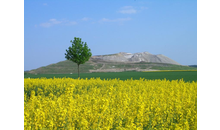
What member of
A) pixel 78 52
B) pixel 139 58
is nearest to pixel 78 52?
pixel 78 52

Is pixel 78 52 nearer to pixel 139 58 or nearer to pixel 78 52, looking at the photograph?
pixel 78 52

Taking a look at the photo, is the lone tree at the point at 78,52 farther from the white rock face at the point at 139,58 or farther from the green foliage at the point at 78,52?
the white rock face at the point at 139,58

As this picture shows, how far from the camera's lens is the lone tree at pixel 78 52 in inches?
1330

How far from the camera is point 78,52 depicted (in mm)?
34062

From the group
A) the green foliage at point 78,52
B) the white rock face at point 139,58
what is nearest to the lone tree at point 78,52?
the green foliage at point 78,52

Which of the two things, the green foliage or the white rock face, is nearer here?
the green foliage

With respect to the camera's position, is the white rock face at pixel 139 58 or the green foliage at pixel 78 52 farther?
the white rock face at pixel 139 58

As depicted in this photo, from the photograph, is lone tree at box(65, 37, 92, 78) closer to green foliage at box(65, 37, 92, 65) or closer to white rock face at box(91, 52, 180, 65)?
green foliage at box(65, 37, 92, 65)

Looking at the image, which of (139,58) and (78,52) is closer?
(78,52)

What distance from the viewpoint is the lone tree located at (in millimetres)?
33781

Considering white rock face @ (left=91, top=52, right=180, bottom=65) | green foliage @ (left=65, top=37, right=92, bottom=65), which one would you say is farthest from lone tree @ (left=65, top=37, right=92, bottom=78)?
white rock face @ (left=91, top=52, right=180, bottom=65)
